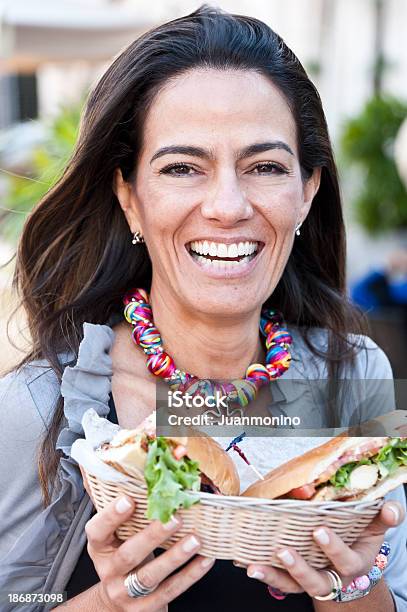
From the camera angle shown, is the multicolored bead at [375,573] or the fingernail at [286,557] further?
the multicolored bead at [375,573]

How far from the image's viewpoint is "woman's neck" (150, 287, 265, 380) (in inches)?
91.0

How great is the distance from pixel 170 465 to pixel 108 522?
164mm

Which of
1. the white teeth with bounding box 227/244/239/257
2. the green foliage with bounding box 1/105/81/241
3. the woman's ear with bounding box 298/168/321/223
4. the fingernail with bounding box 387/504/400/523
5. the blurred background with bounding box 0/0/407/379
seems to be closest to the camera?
the fingernail with bounding box 387/504/400/523

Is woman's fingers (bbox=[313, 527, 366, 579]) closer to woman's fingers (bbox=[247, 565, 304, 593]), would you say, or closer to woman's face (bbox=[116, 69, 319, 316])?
woman's fingers (bbox=[247, 565, 304, 593])

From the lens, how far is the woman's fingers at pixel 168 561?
1580mm

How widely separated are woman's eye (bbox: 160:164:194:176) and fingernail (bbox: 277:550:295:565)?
93 cm

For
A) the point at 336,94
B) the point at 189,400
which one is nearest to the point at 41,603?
the point at 189,400

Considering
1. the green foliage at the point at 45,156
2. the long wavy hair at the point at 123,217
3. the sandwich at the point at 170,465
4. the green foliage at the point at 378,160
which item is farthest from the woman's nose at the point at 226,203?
the green foliage at the point at 378,160

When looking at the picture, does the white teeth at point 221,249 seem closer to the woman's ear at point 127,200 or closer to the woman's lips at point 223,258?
the woman's lips at point 223,258

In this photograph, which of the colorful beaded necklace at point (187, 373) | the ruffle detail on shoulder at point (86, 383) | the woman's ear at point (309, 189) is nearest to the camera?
the ruffle detail on shoulder at point (86, 383)

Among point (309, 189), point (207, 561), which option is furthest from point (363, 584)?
point (309, 189)

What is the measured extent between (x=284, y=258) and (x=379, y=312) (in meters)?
3.18

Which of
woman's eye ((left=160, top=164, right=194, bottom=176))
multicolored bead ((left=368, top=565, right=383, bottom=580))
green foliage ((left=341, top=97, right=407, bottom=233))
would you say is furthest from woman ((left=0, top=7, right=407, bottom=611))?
→ green foliage ((left=341, top=97, right=407, bottom=233))

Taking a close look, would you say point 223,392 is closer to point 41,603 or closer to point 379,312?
point 41,603
